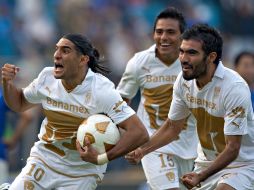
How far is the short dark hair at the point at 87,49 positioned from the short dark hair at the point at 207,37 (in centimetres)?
100

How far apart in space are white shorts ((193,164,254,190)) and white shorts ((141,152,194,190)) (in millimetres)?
1297

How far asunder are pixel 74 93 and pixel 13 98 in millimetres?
741

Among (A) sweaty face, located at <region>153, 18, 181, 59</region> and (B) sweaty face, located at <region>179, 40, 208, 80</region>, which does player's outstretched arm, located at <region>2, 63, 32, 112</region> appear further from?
(A) sweaty face, located at <region>153, 18, 181, 59</region>

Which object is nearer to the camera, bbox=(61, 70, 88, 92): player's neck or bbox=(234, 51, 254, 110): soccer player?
bbox=(61, 70, 88, 92): player's neck

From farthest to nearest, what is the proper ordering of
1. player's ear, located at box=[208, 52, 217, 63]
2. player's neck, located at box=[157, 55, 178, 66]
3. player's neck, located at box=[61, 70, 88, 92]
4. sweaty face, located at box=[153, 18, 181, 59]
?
1. player's neck, located at box=[157, 55, 178, 66]
2. sweaty face, located at box=[153, 18, 181, 59]
3. player's neck, located at box=[61, 70, 88, 92]
4. player's ear, located at box=[208, 52, 217, 63]

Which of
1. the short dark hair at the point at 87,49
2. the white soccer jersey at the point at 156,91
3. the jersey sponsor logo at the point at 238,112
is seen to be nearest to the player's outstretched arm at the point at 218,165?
the jersey sponsor logo at the point at 238,112

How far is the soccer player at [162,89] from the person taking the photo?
11.0 metres

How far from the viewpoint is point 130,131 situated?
9164mm

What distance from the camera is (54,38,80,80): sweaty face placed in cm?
932

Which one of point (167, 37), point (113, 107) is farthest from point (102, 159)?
point (167, 37)

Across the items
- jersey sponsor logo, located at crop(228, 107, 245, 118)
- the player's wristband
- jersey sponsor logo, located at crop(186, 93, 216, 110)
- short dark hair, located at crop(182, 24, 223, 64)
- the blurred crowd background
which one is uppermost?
the blurred crowd background

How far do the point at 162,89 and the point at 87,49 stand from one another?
1758 mm

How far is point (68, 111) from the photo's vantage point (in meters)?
9.42

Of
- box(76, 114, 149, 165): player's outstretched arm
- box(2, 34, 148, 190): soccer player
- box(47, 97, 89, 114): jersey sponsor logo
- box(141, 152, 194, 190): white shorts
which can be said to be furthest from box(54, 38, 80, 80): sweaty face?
box(141, 152, 194, 190): white shorts
